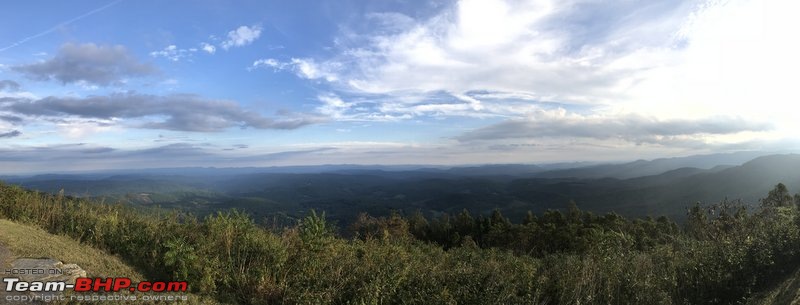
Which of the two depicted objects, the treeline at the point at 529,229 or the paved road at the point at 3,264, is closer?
the paved road at the point at 3,264

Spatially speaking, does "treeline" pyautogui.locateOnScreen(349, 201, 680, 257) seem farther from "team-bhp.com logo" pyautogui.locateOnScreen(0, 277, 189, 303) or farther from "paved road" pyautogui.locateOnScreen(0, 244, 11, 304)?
"team-bhp.com logo" pyautogui.locateOnScreen(0, 277, 189, 303)

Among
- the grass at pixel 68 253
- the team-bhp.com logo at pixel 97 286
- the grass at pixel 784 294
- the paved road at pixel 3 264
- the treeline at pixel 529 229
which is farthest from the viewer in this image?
the treeline at pixel 529 229

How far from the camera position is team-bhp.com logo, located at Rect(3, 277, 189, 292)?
15.4 feet

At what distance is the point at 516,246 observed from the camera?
39906 mm

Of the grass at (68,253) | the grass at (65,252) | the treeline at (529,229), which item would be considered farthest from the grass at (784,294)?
the treeline at (529,229)

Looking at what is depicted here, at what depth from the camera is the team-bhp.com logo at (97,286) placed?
4.69m

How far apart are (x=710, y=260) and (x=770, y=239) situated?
96 cm

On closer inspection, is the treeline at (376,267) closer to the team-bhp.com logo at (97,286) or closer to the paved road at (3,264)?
the team-bhp.com logo at (97,286)

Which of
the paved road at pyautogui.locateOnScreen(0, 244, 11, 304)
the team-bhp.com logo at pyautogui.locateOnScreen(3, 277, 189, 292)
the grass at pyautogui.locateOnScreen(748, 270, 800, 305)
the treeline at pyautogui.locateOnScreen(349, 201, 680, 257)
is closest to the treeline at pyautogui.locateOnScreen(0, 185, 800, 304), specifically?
the team-bhp.com logo at pyautogui.locateOnScreen(3, 277, 189, 292)

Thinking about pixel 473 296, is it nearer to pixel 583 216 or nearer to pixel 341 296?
pixel 341 296

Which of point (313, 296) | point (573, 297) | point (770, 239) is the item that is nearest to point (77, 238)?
point (313, 296)

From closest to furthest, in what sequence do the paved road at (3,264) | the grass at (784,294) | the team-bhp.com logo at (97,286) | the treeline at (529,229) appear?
the grass at (784,294) → the paved road at (3,264) → the team-bhp.com logo at (97,286) → the treeline at (529,229)

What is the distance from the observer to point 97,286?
16.4ft

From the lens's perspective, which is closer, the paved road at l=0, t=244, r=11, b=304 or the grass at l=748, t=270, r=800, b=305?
the grass at l=748, t=270, r=800, b=305
